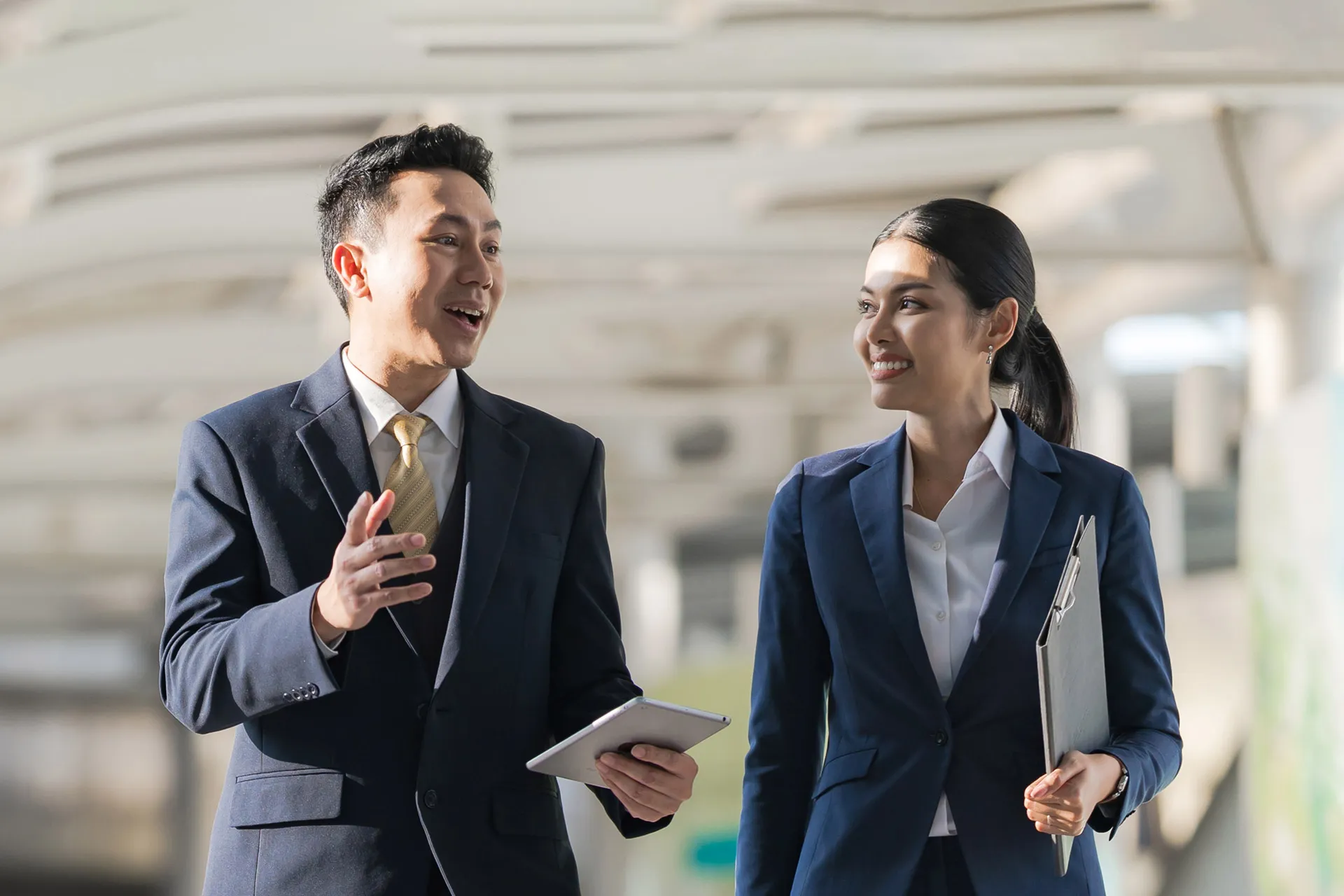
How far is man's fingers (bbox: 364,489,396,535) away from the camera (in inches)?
71.7

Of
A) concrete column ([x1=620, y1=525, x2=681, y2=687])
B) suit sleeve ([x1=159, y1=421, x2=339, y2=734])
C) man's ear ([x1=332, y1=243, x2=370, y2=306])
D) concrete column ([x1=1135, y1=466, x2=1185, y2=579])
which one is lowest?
concrete column ([x1=620, y1=525, x2=681, y2=687])

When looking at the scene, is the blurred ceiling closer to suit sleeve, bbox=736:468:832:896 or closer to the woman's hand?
suit sleeve, bbox=736:468:832:896

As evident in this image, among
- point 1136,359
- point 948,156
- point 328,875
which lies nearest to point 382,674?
point 328,875

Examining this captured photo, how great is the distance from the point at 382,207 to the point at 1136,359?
8.82 meters

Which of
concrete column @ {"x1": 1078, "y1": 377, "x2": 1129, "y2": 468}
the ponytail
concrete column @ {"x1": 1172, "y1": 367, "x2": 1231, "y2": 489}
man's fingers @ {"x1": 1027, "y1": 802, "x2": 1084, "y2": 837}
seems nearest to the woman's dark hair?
the ponytail

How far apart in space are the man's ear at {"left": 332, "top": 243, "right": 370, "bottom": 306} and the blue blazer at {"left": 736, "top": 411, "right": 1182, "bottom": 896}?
65 centimetres

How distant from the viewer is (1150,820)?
10.3 m

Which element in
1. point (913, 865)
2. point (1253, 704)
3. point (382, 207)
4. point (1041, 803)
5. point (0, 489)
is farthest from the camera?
point (0, 489)

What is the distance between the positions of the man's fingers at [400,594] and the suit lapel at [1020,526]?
73 centimetres

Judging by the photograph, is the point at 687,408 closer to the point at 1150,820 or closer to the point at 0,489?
the point at 1150,820

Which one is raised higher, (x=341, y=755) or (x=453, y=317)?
(x=453, y=317)

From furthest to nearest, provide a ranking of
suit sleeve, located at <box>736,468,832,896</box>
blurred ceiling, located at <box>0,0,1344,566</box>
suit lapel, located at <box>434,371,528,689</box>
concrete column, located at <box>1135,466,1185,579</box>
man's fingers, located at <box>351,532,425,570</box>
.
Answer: concrete column, located at <box>1135,466,1185,579</box> → blurred ceiling, located at <box>0,0,1344,566</box> → suit sleeve, located at <box>736,468,832,896</box> → suit lapel, located at <box>434,371,528,689</box> → man's fingers, located at <box>351,532,425,570</box>

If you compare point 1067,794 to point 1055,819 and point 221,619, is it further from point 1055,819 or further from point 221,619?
point 221,619

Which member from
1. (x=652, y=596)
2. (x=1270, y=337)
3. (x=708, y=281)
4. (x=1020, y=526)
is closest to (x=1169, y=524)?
(x=1270, y=337)
